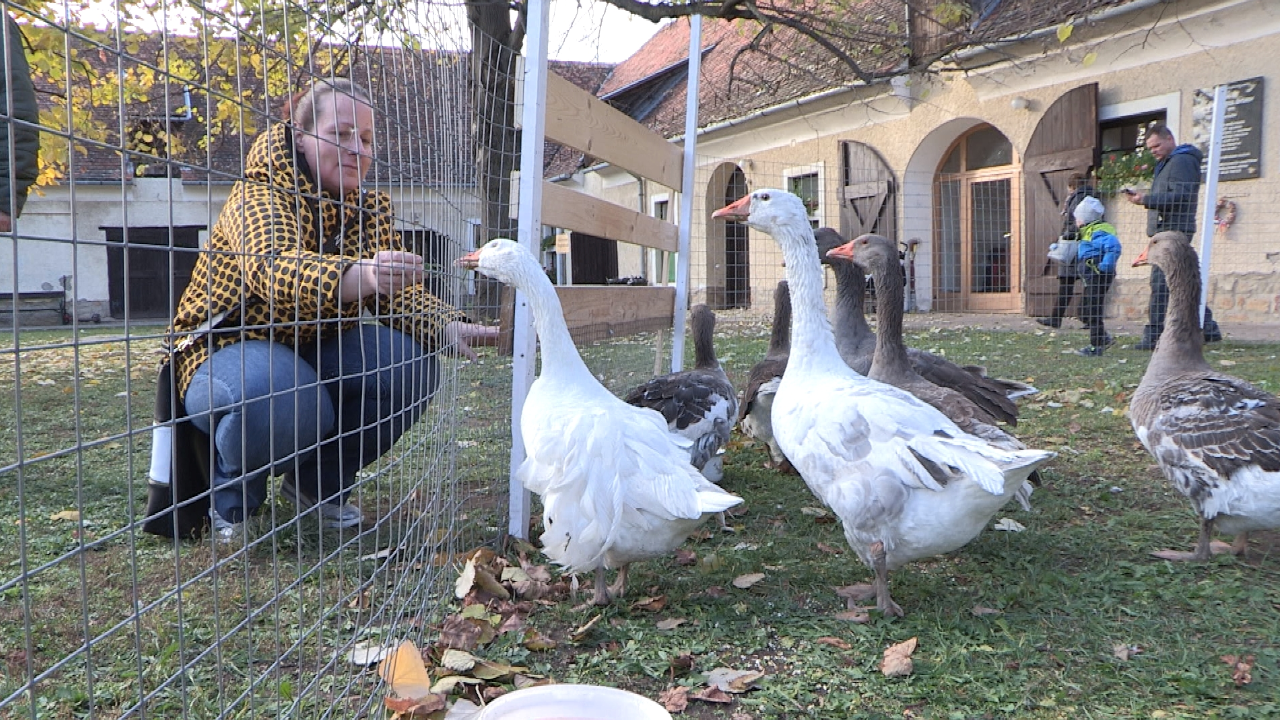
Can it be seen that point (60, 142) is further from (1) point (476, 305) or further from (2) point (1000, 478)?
(2) point (1000, 478)

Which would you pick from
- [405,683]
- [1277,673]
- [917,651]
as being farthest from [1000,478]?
[405,683]

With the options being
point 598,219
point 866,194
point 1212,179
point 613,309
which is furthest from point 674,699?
point 866,194

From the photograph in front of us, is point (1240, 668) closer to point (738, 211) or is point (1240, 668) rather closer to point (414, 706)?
point (414, 706)

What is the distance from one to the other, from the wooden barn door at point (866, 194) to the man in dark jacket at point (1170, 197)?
5.30 m

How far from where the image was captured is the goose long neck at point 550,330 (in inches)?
128

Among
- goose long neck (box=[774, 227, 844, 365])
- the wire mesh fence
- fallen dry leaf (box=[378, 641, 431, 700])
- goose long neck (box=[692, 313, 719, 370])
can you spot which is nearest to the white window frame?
goose long neck (box=[692, 313, 719, 370])

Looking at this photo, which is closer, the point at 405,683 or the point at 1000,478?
the point at 405,683

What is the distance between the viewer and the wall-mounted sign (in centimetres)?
998

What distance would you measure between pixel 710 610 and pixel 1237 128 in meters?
10.6

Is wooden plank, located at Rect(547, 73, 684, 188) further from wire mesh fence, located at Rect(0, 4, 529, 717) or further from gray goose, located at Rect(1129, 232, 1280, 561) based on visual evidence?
gray goose, located at Rect(1129, 232, 1280, 561)

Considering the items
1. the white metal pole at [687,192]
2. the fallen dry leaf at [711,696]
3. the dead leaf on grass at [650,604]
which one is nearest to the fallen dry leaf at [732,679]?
the fallen dry leaf at [711,696]

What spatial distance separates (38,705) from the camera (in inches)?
85.6

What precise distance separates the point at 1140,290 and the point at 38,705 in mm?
12984

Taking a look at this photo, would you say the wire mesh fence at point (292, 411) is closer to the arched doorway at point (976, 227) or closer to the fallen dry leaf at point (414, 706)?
the fallen dry leaf at point (414, 706)
